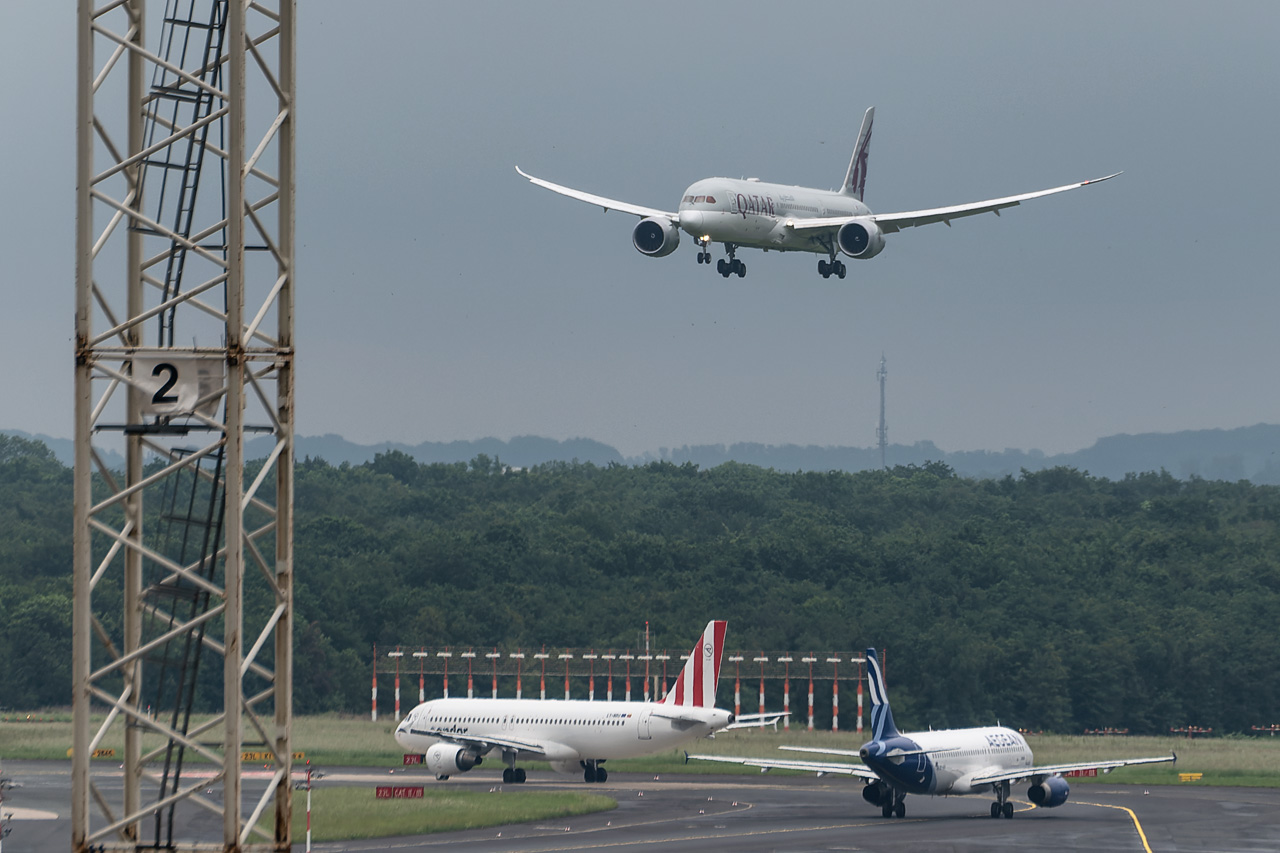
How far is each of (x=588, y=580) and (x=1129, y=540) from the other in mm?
48054

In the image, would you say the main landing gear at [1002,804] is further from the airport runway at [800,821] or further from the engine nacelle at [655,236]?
the engine nacelle at [655,236]

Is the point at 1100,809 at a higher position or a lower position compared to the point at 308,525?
lower

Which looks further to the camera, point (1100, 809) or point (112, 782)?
point (112, 782)

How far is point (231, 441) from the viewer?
20.2 m

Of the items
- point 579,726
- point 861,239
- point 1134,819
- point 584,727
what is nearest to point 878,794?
point 1134,819

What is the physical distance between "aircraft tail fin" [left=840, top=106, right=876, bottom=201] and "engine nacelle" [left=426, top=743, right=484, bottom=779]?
3233 centimetres

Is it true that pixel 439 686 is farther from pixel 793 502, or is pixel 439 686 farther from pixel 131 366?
A: pixel 131 366

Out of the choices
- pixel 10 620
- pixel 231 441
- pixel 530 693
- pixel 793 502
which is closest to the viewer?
pixel 231 441

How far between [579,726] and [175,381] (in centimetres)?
5781

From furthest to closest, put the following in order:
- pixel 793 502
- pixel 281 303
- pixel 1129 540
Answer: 1. pixel 793 502
2. pixel 1129 540
3. pixel 281 303

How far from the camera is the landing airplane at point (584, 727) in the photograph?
76250mm

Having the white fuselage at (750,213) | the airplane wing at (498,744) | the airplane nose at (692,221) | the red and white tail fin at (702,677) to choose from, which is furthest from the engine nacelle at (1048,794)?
the airplane nose at (692,221)

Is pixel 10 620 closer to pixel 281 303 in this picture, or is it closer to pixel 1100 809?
pixel 1100 809

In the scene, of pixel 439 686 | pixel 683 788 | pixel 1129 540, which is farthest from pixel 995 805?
pixel 1129 540
